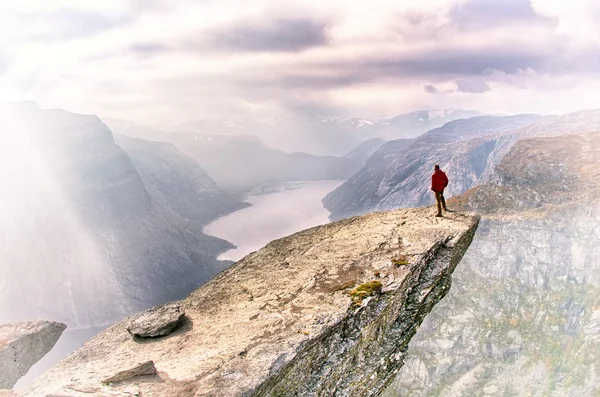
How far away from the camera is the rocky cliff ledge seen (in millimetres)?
17203

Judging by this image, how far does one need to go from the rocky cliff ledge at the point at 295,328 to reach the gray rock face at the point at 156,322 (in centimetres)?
40

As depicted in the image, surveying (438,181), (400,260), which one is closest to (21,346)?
(400,260)

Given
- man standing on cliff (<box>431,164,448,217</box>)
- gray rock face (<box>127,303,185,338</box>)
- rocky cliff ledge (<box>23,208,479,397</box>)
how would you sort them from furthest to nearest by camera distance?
man standing on cliff (<box>431,164,448,217</box>) → gray rock face (<box>127,303,185,338</box>) → rocky cliff ledge (<box>23,208,479,397</box>)

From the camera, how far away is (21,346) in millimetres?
30438

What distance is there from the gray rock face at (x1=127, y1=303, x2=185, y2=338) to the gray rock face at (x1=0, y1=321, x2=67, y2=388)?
543 inches

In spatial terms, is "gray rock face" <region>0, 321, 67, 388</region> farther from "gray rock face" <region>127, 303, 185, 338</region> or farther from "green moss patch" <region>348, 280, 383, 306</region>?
"green moss patch" <region>348, 280, 383, 306</region>

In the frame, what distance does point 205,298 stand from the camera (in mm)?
25266

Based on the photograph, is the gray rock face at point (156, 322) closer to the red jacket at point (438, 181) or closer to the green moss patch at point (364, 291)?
the green moss patch at point (364, 291)

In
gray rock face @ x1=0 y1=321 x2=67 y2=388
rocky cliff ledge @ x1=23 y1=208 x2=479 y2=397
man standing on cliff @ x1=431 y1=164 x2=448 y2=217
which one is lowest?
gray rock face @ x1=0 y1=321 x2=67 y2=388

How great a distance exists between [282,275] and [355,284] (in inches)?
205

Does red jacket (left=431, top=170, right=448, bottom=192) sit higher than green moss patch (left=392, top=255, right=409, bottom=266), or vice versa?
red jacket (left=431, top=170, right=448, bottom=192)

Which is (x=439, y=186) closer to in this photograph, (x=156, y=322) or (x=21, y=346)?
(x=156, y=322)

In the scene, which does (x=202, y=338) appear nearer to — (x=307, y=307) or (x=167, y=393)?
(x=167, y=393)

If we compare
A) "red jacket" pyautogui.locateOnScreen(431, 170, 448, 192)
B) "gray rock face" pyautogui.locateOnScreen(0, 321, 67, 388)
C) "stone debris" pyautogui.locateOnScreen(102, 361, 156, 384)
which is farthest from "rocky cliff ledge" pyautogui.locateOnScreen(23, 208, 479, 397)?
"gray rock face" pyautogui.locateOnScreen(0, 321, 67, 388)
